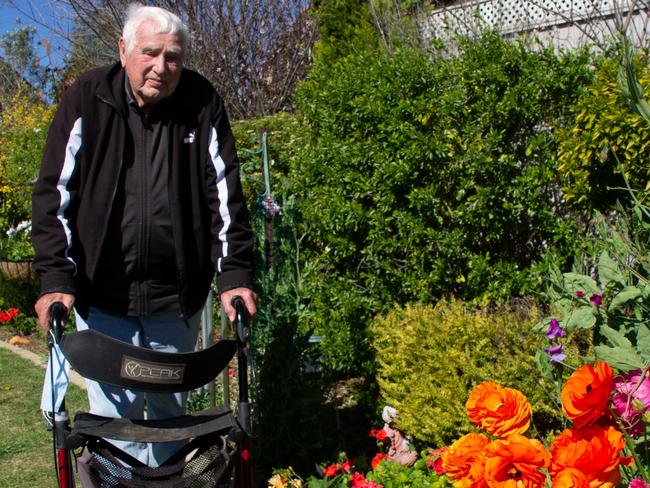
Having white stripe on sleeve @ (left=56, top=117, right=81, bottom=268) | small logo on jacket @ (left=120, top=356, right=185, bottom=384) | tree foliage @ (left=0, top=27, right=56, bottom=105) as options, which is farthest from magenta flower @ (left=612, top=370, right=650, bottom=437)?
tree foliage @ (left=0, top=27, right=56, bottom=105)

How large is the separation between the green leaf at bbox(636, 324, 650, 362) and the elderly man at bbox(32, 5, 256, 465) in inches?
53.9

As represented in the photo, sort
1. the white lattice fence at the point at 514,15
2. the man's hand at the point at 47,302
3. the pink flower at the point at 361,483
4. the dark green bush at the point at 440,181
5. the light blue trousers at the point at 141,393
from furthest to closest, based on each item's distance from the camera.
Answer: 1. the white lattice fence at the point at 514,15
2. the dark green bush at the point at 440,181
3. the pink flower at the point at 361,483
4. the light blue trousers at the point at 141,393
5. the man's hand at the point at 47,302

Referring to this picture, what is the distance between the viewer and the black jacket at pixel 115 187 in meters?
2.88

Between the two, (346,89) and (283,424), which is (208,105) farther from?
(346,89)

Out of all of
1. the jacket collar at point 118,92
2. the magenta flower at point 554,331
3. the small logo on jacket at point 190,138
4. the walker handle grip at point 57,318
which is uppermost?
the jacket collar at point 118,92

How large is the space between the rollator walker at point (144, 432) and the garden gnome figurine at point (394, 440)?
1418mm

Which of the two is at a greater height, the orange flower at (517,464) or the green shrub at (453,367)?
the orange flower at (517,464)

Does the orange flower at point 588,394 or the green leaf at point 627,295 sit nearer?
the orange flower at point 588,394

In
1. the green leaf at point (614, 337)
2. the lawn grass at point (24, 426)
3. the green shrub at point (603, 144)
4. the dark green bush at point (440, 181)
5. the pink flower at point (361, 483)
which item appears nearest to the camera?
the green leaf at point (614, 337)

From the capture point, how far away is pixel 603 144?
392cm

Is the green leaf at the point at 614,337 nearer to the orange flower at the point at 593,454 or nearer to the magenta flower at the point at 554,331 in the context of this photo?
the magenta flower at the point at 554,331

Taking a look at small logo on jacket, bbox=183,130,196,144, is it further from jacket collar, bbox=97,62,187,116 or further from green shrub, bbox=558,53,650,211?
green shrub, bbox=558,53,650,211

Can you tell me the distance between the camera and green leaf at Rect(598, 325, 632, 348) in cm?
202

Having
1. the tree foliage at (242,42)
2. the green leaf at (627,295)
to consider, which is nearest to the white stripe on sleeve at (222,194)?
the green leaf at (627,295)
